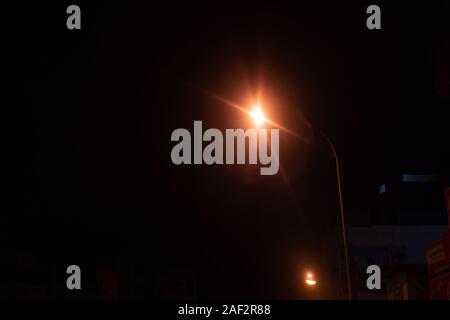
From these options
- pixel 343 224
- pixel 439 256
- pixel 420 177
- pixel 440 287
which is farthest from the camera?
pixel 420 177

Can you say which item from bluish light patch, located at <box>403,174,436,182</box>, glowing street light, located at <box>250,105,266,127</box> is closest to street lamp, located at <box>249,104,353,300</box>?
glowing street light, located at <box>250,105,266,127</box>

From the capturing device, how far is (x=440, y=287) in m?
10.9

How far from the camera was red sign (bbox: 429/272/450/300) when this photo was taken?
1051 centimetres

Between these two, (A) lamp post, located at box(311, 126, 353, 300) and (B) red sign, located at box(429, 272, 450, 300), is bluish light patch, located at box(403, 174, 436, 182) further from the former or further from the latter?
(B) red sign, located at box(429, 272, 450, 300)

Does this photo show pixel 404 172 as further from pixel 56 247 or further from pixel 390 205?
pixel 56 247

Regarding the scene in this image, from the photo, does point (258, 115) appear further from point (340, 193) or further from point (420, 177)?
point (420, 177)

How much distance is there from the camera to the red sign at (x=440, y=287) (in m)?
10.5

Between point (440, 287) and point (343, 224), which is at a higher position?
point (343, 224)

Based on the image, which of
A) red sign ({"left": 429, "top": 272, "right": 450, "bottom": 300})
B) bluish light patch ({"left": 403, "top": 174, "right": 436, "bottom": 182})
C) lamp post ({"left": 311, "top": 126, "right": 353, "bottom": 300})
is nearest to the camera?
red sign ({"left": 429, "top": 272, "right": 450, "bottom": 300})

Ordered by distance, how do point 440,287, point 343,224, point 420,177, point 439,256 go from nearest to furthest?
point 440,287, point 439,256, point 343,224, point 420,177

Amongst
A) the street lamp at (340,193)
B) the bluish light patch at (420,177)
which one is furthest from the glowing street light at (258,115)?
the bluish light patch at (420,177)

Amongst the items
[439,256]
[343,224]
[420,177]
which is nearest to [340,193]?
[343,224]

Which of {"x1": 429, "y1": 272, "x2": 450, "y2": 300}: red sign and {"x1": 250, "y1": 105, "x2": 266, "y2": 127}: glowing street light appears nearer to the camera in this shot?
{"x1": 429, "y1": 272, "x2": 450, "y2": 300}: red sign

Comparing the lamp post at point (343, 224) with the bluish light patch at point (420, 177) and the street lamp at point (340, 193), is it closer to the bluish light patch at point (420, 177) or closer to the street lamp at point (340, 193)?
the street lamp at point (340, 193)
